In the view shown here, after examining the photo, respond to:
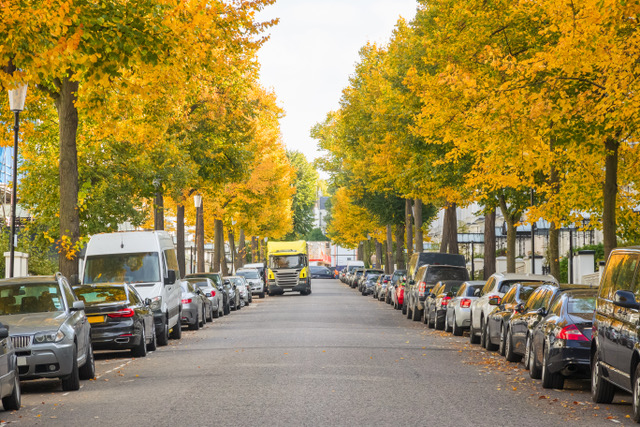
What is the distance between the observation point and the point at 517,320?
16844mm

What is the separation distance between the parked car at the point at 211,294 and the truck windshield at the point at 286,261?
24915 mm

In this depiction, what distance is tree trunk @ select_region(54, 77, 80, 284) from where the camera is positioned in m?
23.0

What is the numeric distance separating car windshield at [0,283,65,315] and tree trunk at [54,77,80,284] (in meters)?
8.02

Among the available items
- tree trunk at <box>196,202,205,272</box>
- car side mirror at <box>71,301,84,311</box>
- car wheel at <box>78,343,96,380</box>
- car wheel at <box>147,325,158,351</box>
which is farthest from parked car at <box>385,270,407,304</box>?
car side mirror at <box>71,301,84,311</box>

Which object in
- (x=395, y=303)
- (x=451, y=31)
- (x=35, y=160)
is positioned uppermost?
(x=451, y=31)

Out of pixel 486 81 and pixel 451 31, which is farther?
pixel 451 31

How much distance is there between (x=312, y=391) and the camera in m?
12.9

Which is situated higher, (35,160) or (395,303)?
(35,160)

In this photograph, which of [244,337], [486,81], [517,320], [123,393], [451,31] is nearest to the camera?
[123,393]

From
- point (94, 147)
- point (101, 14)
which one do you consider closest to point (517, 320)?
point (101, 14)

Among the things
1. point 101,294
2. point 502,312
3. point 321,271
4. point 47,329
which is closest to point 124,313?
point 101,294

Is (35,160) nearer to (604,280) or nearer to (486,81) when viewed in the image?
(486,81)

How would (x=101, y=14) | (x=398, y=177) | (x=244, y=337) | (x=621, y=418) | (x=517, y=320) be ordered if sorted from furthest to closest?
(x=398, y=177)
(x=244, y=337)
(x=517, y=320)
(x=101, y=14)
(x=621, y=418)

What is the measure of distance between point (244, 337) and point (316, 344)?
352 cm
